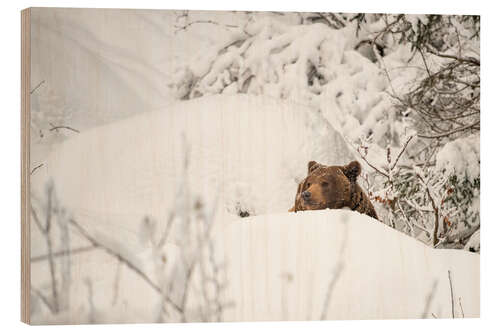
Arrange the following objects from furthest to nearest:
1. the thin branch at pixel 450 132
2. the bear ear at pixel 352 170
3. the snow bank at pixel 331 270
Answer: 1. the thin branch at pixel 450 132
2. the bear ear at pixel 352 170
3. the snow bank at pixel 331 270

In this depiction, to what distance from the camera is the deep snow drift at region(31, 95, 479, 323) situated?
462 cm

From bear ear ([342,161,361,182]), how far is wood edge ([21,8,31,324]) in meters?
1.78

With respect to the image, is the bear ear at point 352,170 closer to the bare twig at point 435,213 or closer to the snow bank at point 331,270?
the snow bank at point 331,270

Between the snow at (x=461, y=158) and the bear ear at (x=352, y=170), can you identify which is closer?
the bear ear at (x=352, y=170)

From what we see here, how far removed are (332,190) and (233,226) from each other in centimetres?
61

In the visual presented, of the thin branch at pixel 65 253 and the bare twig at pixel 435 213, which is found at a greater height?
the bare twig at pixel 435 213

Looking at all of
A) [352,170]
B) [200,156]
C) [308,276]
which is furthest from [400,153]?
[200,156]

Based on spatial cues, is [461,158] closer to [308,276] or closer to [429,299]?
[429,299]

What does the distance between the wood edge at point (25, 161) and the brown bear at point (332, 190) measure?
1473 millimetres

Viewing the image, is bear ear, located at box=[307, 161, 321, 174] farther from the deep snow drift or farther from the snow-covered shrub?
the snow-covered shrub

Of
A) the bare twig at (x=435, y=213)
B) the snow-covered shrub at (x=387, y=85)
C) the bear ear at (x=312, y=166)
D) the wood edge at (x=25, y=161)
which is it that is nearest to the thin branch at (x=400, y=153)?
the snow-covered shrub at (x=387, y=85)

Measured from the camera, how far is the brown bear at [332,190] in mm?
4797

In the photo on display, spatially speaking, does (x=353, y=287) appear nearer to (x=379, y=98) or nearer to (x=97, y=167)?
(x=379, y=98)

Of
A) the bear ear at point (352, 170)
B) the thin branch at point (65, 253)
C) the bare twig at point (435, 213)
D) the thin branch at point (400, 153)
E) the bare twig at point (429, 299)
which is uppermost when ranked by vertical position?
the thin branch at point (400, 153)
